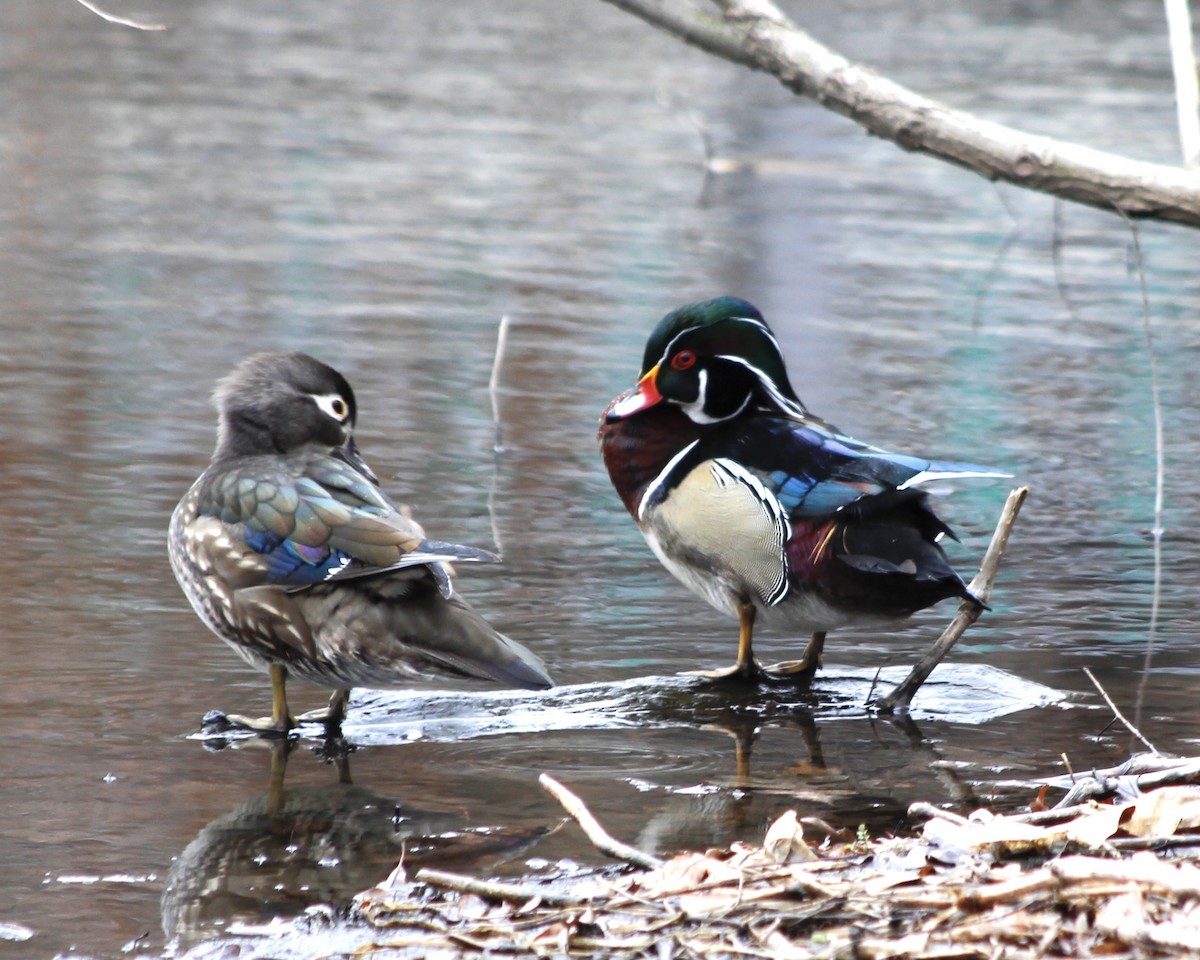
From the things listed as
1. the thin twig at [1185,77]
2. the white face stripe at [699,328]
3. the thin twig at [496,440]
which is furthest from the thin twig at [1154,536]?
the thin twig at [496,440]

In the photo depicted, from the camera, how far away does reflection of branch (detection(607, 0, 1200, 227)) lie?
20.9 ft

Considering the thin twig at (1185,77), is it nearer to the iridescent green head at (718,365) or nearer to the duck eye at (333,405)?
the iridescent green head at (718,365)

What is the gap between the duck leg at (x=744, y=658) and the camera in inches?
233

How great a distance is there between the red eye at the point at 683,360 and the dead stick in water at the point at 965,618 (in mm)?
1078

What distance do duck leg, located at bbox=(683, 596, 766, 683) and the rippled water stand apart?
0.21m

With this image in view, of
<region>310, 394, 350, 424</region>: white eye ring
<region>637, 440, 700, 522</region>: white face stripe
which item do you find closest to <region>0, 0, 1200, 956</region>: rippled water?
<region>637, 440, 700, 522</region>: white face stripe

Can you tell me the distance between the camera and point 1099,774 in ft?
13.9

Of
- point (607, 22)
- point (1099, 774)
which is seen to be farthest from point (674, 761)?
point (607, 22)

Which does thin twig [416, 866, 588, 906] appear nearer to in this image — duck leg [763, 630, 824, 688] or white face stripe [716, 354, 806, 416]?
duck leg [763, 630, 824, 688]

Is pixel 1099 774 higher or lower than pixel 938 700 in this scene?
higher

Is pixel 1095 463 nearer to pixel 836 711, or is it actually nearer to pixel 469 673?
pixel 836 711

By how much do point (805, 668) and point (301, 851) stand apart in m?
2.05

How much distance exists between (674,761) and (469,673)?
2.08ft

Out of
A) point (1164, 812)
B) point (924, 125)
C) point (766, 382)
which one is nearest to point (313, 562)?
point (766, 382)
